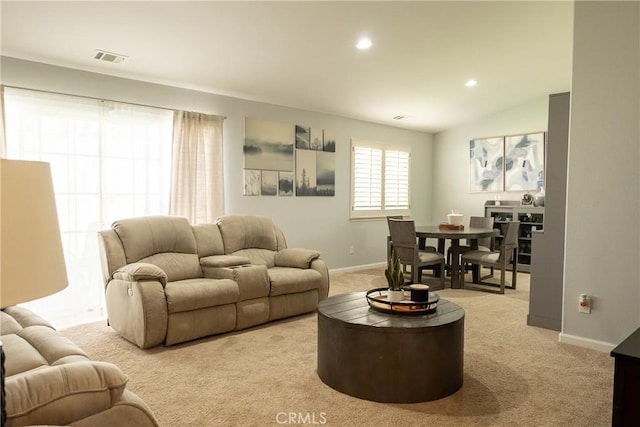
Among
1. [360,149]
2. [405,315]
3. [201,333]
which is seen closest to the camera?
[405,315]

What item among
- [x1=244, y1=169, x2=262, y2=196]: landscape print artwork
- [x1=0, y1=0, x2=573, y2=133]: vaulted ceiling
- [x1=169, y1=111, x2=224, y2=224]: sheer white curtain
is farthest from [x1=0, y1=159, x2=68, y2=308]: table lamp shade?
[x1=244, y1=169, x2=262, y2=196]: landscape print artwork

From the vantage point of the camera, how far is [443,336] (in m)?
2.52

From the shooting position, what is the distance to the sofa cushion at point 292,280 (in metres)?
4.11

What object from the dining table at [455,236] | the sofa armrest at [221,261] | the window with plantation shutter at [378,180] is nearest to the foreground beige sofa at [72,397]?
the sofa armrest at [221,261]

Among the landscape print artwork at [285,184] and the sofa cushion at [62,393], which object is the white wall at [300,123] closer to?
the landscape print artwork at [285,184]

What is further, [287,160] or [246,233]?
[287,160]

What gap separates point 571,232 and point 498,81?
3302mm

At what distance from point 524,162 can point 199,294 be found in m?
5.90

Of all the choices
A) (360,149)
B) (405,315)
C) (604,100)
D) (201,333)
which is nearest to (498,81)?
(360,149)

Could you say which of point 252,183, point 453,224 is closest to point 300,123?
point 252,183

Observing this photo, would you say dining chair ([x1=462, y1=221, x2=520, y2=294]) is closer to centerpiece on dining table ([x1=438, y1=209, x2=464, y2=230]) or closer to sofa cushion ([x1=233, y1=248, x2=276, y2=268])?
centerpiece on dining table ([x1=438, y1=209, x2=464, y2=230])

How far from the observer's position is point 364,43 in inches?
173

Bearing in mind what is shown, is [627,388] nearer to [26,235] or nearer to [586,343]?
[586,343]

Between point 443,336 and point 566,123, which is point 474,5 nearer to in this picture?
point 566,123
